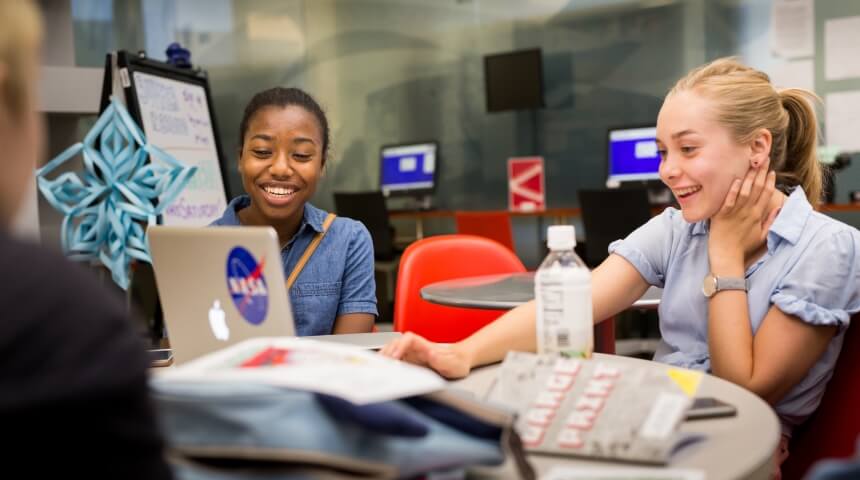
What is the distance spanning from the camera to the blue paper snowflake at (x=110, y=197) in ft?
5.64

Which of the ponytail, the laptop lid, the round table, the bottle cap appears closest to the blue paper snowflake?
the laptop lid

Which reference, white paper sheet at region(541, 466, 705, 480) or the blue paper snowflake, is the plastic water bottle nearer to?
white paper sheet at region(541, 466, 705, 480)

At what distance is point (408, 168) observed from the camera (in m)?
7.56

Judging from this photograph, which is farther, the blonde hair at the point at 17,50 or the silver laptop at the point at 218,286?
the silver laptop at the point at 218,286

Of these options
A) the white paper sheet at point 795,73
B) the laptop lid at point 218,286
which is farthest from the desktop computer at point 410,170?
the laptop lid at point 218,286

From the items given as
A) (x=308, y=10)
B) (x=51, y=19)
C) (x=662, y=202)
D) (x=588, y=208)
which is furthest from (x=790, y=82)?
(x=51, y=19)

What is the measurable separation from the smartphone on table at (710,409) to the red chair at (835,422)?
18.2 inches

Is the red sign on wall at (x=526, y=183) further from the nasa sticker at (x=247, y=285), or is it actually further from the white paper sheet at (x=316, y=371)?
the white paper sheet at (x=316, y=371)

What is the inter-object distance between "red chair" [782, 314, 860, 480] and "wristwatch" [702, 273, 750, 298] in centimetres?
18

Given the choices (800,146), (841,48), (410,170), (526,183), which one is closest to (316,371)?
(800,146)

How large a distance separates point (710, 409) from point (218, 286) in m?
0.62

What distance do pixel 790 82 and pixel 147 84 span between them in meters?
4.59

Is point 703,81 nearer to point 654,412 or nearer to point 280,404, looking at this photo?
point 654,412

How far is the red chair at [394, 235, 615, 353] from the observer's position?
7.58ft
